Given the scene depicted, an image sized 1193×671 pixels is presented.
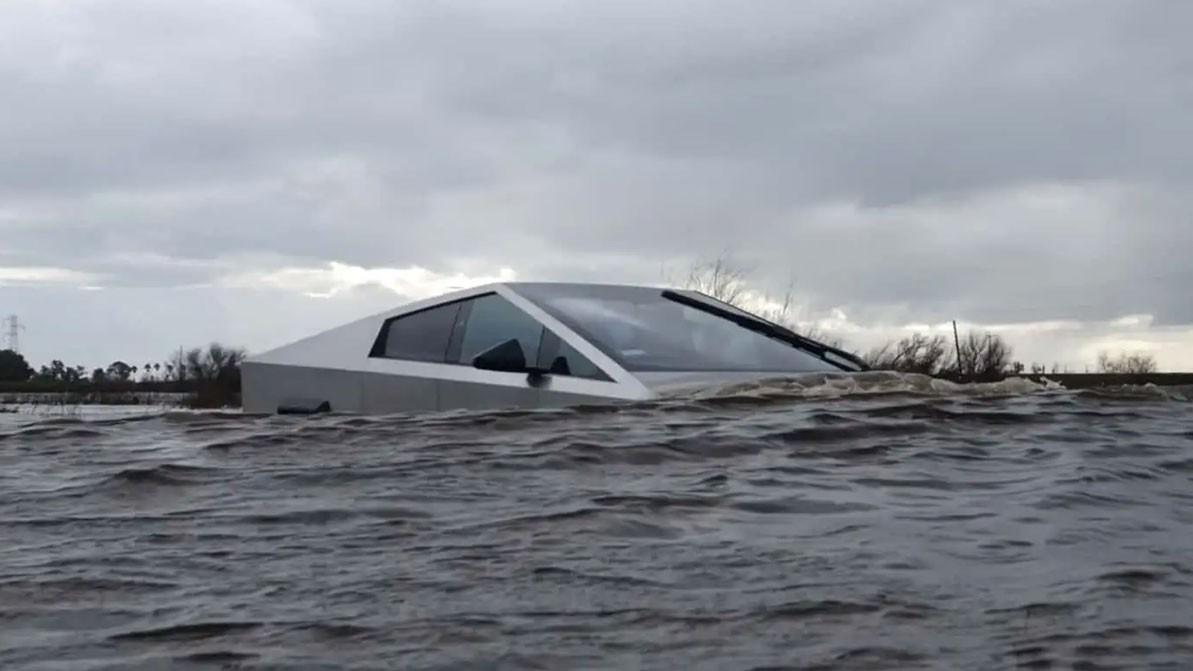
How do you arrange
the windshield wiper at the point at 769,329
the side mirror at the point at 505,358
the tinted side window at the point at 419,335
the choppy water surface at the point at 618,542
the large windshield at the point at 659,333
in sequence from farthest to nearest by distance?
1. the windshield wiper at the point at 769,329
2. the tinted side window at the point at 419,335
3. the large windshield at the point at 659,333
4. the side mirror at the point at 505,358
5. the choppy water surface at the point at 618,542

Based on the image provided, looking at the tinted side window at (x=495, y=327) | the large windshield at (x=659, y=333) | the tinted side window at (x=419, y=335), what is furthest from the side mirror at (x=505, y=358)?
the tinted side window at (x=419, y=335)

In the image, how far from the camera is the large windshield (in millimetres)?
6445

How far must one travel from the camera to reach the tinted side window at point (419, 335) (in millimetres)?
6906

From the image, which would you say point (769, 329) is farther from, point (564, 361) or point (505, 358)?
point (505, 358)

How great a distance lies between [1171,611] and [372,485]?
8.20ft

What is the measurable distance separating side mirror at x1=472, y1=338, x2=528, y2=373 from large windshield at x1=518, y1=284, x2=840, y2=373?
0.26 meters

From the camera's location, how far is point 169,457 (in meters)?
5.47

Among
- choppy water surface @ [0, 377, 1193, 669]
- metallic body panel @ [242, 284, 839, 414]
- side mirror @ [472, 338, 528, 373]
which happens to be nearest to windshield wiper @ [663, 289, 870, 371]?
metallic body panel @ [242, 284, 839, 414]

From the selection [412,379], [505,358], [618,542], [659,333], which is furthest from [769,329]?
[618,542]

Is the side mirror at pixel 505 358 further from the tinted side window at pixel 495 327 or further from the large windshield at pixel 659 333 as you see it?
the large windshield at pixel 659 333

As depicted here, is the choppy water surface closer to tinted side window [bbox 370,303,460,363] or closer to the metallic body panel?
the metallic body panel

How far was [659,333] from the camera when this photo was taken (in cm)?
679

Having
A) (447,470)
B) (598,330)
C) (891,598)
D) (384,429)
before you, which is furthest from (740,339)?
(891,598)

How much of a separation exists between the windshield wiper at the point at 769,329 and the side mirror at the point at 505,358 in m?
1.37
